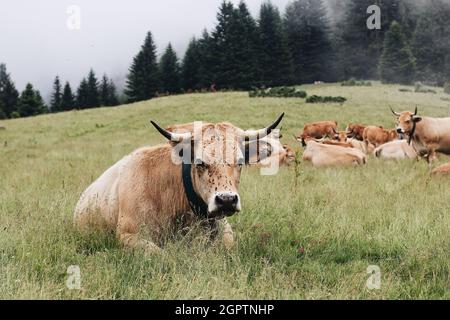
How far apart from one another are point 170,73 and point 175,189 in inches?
2602

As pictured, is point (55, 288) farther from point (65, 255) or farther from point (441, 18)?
point (441, 18)

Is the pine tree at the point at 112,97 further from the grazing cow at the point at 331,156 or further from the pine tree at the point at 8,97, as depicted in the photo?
the grazing cow at the point at 331,156

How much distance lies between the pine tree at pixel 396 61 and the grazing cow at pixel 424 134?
166 feet

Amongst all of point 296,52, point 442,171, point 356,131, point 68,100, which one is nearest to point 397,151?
point 442,171

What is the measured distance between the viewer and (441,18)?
74.9m

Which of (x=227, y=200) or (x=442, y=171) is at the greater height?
(x=227, y=200)

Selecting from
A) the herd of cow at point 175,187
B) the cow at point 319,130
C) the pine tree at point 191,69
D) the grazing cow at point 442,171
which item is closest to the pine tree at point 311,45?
the pine tree at point 191,69

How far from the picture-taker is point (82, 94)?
8062 centimetres

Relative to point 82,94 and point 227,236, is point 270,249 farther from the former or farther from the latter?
point 82,94

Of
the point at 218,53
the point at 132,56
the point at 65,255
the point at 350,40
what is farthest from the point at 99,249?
the point at 350,40

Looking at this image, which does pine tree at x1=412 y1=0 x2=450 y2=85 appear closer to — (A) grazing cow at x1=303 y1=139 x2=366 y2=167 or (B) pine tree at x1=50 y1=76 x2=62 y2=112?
(A) grazing cow at x1=303 y1=139 x2=366 y2=167

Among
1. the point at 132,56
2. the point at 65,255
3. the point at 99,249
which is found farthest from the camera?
the point at 132,56

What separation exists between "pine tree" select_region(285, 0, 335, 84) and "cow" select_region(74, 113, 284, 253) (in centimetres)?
6224

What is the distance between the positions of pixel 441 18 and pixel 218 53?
35.4m
